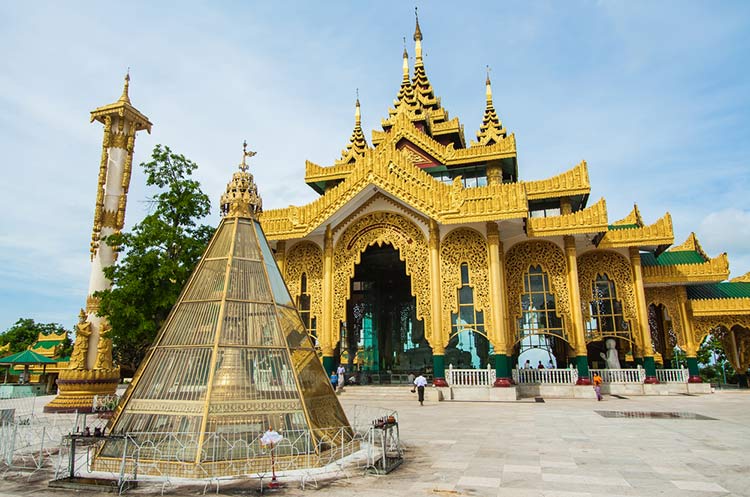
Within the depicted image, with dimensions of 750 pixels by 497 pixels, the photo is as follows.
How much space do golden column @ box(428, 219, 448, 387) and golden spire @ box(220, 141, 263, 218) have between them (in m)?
10.4

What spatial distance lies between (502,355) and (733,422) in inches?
276

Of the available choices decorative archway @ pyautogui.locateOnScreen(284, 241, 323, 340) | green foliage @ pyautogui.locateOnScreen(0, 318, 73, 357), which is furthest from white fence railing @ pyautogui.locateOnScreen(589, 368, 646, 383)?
green foliage @ pyautogui.locateOnScreen(0, 318, 73, 357)

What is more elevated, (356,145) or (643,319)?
(356,145)

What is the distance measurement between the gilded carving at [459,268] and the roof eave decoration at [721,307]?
9339 millimetres

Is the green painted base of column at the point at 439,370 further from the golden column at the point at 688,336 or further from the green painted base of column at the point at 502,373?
the golden column at the point at 688,336

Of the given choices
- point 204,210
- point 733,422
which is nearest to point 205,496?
point 204,210

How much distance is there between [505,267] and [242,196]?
13375 mm

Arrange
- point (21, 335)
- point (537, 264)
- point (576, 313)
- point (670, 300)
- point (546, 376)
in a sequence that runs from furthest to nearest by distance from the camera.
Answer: point (21, 335) < point (670, 300) < point (537, 264) < point (546, 376) < point (576, 313)

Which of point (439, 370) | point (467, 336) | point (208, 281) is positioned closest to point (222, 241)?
point (208, 281)

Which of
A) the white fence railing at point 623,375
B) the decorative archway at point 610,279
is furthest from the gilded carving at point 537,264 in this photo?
the white fence railing at point 623,375

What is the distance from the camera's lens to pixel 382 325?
2402 centimetres

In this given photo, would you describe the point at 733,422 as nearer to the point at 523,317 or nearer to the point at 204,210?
the point at 523,317

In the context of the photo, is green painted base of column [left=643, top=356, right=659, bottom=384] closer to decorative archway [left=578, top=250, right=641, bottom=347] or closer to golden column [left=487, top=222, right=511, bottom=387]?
decorative archway [left=578, top=250, right=641, bottom=347]

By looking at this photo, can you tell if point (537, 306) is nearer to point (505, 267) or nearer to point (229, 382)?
point (505, 267)
